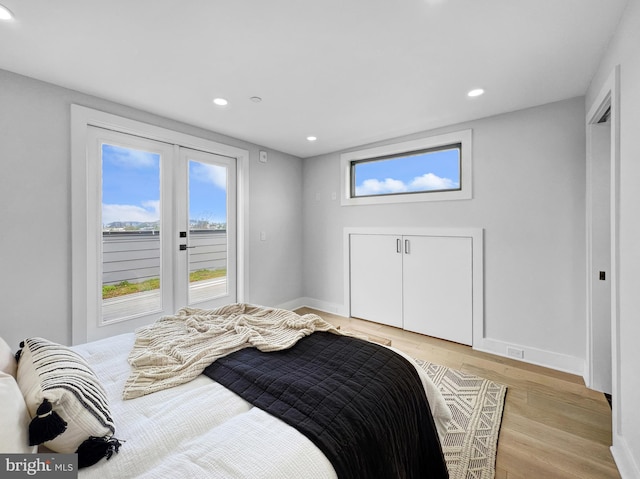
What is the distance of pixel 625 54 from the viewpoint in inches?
57.1

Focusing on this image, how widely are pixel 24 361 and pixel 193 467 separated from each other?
32.2 inches

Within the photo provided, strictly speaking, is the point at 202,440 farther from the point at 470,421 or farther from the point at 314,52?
Result: the point at 314,52

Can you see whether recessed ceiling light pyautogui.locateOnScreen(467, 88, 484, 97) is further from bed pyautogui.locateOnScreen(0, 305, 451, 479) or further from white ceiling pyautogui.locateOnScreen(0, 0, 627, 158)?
bed pyautogui.locateOnScreen(0, 305, 451, 479)

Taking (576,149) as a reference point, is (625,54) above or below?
above

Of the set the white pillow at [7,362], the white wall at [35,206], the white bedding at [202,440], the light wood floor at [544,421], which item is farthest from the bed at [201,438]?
the white wall at [35,206]

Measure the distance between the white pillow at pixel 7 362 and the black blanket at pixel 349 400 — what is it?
67 centimetres

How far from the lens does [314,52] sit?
1809mm

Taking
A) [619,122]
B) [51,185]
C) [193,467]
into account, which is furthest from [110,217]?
[619,122]

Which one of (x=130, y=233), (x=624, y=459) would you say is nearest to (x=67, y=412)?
(x=130, y=233)

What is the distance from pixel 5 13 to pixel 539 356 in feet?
14.7

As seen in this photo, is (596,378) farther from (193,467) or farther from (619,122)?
(193,467)

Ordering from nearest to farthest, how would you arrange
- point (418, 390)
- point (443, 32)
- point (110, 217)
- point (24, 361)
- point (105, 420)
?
point (105, 420), point (24, 361), point (418, 390), point (443, 32), point (110, 217)

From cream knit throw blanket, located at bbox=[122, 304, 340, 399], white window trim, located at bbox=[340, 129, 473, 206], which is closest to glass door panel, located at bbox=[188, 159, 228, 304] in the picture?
cream knit throw blanket, located at bbox=[122, 304, 340, 399]

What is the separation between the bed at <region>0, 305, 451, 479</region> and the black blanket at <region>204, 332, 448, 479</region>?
36 mm
